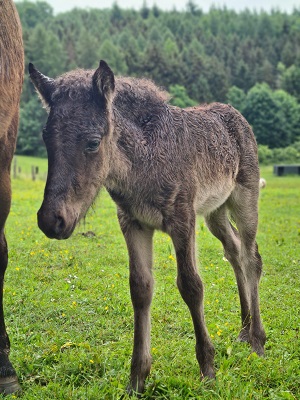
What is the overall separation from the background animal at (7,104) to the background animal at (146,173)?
19cm

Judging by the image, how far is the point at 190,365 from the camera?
4438 mm

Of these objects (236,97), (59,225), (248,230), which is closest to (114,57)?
(236,97)

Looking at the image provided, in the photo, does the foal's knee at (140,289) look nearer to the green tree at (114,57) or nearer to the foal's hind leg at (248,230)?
the foal's hind leg at (248,230)

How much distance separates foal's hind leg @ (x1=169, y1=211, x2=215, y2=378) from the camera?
400cm

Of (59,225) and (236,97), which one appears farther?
(236,97)

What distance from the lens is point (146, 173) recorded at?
398 centimetres

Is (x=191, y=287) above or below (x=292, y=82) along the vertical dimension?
below

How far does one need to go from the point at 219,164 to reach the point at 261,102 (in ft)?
216

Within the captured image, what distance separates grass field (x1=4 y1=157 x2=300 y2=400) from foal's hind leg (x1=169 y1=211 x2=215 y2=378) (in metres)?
0.16

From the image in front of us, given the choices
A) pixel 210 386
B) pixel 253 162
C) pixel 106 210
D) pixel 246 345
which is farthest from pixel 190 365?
pixel 106 210

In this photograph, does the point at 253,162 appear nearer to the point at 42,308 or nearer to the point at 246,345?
the point at 246,345

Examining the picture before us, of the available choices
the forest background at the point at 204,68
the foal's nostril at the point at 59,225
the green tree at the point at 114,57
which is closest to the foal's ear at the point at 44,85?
the foal's nostril at the point at 59,225

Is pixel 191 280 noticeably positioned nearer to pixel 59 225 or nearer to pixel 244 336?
pixel 59 225

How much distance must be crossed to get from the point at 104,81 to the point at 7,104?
0.69 meters
